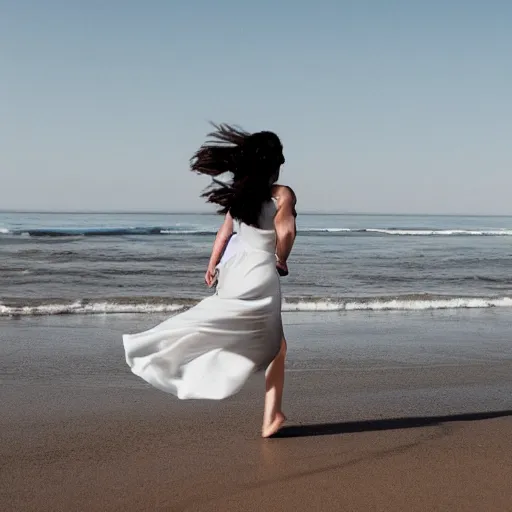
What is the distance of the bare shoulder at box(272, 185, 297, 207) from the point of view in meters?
Answer: 4.27

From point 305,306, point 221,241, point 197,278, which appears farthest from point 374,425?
point 197,278

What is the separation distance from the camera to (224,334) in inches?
169

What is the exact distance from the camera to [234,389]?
423 centimetres

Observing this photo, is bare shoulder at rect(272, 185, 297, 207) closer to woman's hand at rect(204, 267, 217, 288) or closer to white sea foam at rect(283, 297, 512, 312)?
woman's hand at rect(204, 267, 217, 288)

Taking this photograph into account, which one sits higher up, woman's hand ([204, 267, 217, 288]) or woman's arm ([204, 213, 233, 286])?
woman's arm ([204, 213, 233, 286])

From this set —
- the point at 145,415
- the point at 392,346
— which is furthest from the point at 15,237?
the point at 145,415

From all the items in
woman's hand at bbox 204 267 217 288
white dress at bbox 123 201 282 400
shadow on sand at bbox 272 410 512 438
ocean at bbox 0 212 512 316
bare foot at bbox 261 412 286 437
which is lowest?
ocean at bbox 0 212 512 316

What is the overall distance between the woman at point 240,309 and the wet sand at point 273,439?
43cm

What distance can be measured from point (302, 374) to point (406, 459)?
2441 mm

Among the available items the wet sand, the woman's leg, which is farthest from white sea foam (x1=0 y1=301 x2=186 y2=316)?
the woman's leg

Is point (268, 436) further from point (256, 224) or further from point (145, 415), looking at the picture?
point (256, 224)

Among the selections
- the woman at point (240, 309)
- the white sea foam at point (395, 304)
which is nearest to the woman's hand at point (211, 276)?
the woman at point (240, 309)

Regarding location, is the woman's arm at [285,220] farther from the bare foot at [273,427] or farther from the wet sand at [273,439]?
the wet sand at [273,439]

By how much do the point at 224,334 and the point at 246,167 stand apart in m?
1.00
